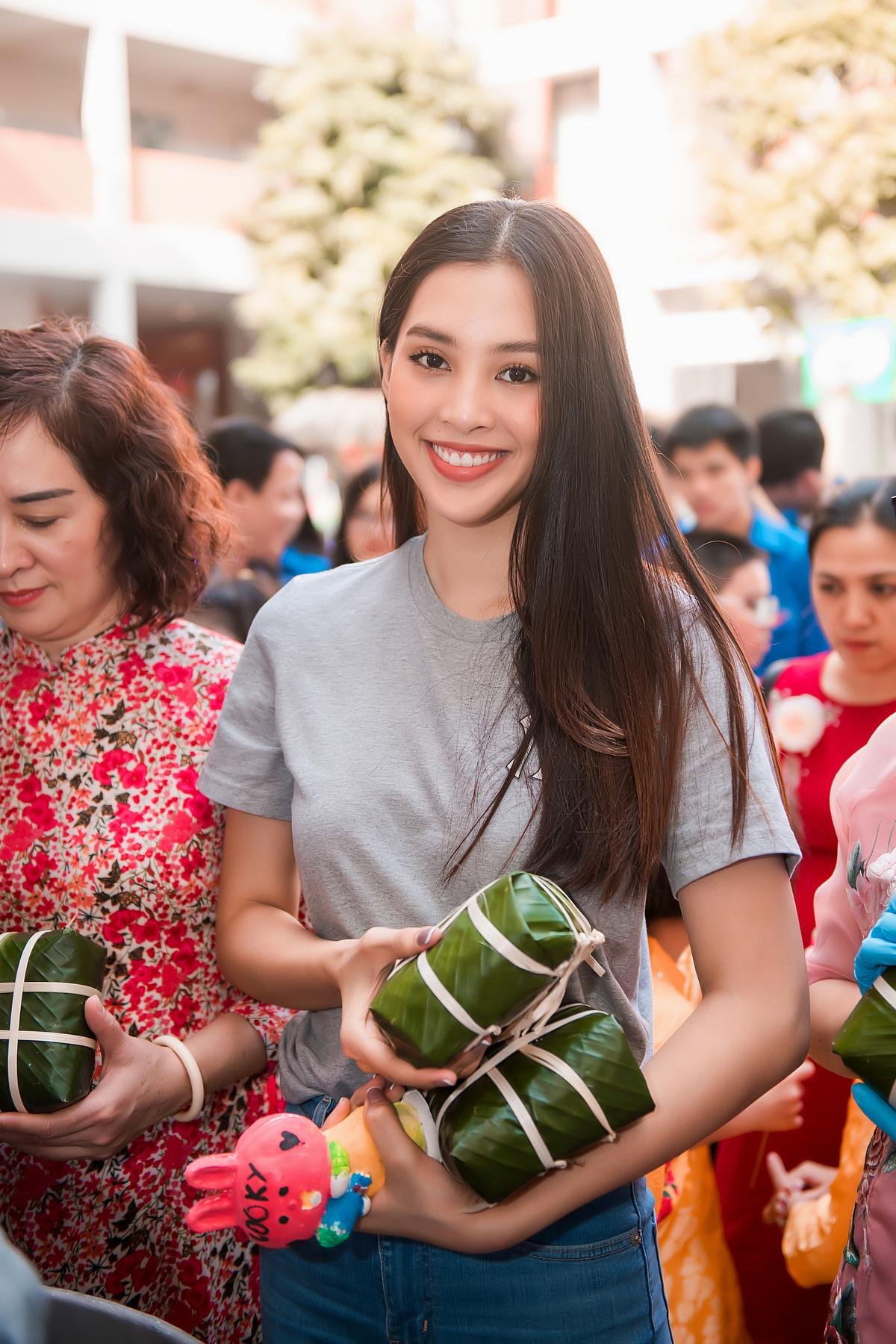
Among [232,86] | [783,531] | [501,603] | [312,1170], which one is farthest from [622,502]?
[232,86]

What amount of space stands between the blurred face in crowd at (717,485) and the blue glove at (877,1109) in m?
3.44

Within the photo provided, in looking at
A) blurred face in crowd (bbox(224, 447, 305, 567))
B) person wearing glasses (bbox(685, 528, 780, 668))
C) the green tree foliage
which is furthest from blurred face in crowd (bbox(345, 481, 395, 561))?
the green tree foliage

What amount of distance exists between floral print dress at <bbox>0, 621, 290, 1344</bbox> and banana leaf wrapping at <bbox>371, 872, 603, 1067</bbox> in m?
0.65

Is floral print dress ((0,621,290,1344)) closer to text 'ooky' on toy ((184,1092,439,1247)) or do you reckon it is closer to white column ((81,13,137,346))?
text 'ooky' on toy ((184,1092,439,1247))

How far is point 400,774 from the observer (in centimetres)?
133

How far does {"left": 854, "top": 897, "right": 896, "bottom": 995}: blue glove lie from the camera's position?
43.6 inches

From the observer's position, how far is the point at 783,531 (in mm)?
4500

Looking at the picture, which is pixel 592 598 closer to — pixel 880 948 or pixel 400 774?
pixel 400 774

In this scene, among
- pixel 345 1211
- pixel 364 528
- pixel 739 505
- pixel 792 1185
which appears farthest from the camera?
pixel 739 505

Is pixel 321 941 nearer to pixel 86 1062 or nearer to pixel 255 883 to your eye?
pixel 255 883

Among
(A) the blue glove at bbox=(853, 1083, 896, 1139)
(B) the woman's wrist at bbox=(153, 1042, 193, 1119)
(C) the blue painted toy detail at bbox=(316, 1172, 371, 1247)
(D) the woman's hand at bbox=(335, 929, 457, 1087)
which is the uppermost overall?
(D) the woman's hand at bbox=(335, 929, 457, 1087)

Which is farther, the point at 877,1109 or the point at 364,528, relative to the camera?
the point at 364,528

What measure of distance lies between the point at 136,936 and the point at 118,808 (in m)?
0.17

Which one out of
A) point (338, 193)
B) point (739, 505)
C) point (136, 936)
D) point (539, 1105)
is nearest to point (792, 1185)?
point (136, 936)
